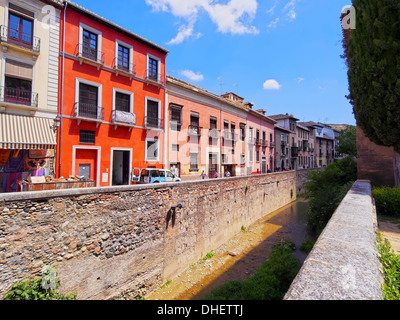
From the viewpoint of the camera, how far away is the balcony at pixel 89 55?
12.4 m

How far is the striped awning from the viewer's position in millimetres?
9549

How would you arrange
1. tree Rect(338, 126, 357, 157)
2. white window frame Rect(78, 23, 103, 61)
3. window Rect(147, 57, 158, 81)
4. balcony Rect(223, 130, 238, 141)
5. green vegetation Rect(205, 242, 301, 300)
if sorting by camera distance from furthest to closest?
tree Rect(338, 126, 357, 157) < balcony Rect(223, 130, 238, 141) < window Rect(147, 57, 158, 81) < white window frame Rect(78, 23, 103, 61) < green vegetation Rect(205, 242, 301, 300)

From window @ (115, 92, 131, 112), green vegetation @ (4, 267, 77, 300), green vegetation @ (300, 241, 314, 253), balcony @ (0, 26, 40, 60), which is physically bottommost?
green vegetation @ (300, 241, 314, 253)

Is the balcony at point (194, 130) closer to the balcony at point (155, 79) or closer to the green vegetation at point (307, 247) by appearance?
the balcony at point (155, 79)

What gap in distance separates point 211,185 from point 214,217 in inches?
80.1

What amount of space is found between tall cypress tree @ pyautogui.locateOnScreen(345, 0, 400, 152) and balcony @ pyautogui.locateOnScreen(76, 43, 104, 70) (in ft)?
45.4

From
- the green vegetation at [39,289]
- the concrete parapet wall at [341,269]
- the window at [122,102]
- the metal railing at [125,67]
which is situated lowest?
the green vegetation at [39,289]

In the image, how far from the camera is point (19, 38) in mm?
10539

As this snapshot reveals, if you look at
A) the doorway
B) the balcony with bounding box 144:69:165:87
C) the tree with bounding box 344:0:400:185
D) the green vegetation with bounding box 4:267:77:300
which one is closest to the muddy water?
the green vegetation with bounding box 4:267:77:300

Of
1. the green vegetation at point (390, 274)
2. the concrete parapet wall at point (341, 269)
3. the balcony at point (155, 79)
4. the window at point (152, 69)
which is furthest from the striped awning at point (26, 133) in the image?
the green vegetation at point (390, 274)

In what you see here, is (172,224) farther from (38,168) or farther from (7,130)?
(7,130)

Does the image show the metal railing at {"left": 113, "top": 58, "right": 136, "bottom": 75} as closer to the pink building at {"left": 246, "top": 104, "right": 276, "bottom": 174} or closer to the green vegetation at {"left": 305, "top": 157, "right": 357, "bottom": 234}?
the green vegetation at {"left": 305, "top": 157, "right": 357, "bottom": 234}

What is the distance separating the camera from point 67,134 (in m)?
12.0
